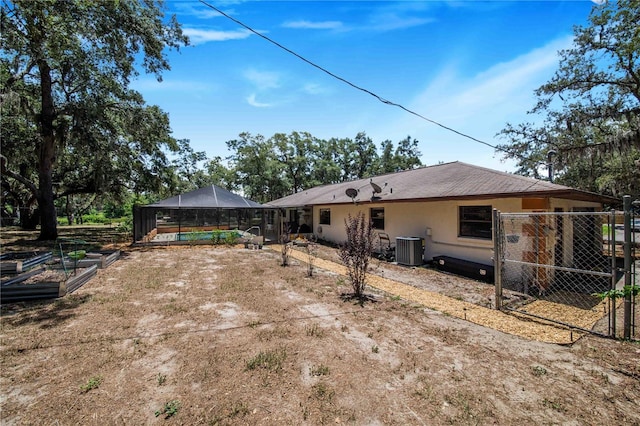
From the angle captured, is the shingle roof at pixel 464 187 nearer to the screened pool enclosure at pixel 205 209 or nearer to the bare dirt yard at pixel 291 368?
the bare dirt yard at pixel 291 368

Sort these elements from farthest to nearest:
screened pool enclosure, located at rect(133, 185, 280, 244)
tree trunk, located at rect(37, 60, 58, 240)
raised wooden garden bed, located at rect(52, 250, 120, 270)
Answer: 1. screened pool enclosure, located at rect(133, 185, 280, 244)
2. tree trunk, located at rect(37, 60, 58, 240)
3. raised wooden garden bed, located at rect(52, 250, 120, 270)

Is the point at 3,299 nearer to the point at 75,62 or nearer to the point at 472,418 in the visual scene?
the point at 472,418

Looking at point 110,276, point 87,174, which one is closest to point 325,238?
point 110,276

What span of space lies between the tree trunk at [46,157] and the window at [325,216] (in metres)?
14.3

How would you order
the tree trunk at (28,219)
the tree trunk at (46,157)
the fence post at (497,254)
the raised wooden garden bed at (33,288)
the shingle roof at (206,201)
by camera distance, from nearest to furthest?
the fence post at (497,254), the raised wooden garden bed at (33,288), the tree trunk at (46,157), the shingle roof at (206,201), the tree trunk at (28,219)

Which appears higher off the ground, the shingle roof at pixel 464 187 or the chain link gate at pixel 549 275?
the shingle roof at pixel 464 187

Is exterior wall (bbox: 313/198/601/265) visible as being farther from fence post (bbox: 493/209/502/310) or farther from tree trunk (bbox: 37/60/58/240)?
tree trunk (bbox: 37/60/58/240)

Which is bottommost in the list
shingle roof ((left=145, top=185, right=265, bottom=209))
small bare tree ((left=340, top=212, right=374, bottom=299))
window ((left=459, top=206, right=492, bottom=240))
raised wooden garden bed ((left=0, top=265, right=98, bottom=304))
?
raised wooden garden bed ((left=0, top=265, right=98, bottom=304))

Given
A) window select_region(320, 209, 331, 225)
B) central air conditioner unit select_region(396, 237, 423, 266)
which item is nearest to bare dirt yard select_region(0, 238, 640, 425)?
central air conditioner unit select_region(396, 237, 423, 266)

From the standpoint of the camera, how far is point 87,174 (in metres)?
20.9

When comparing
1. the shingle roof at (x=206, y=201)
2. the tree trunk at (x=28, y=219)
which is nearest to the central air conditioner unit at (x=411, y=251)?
the shingle roof at (x=206, y=201)

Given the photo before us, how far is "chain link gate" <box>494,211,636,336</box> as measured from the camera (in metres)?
5.06

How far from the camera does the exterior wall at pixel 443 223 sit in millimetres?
8242

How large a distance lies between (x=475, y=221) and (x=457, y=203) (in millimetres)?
804
